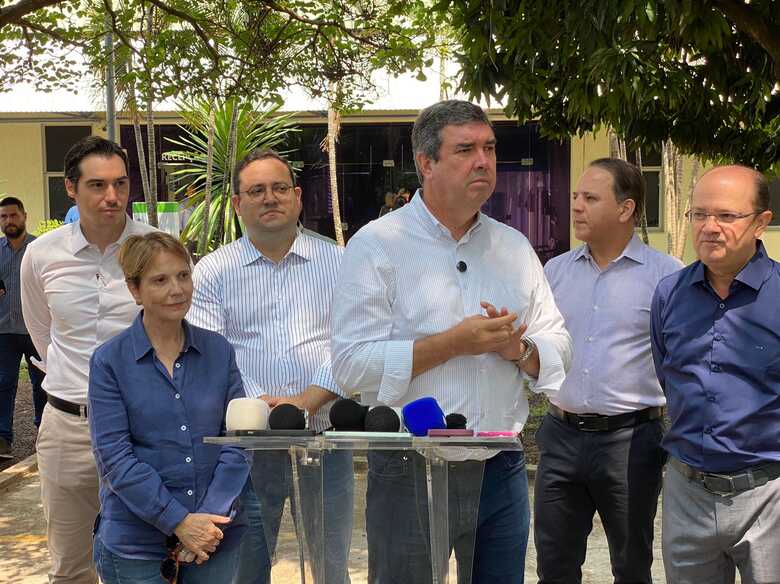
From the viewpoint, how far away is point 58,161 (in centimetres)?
2142

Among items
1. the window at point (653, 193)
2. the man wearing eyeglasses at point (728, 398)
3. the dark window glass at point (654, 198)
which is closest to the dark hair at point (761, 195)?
the man wearing eyeglasses at point (728, 398)

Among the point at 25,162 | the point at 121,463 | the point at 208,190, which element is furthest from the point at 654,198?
the point at 121,463

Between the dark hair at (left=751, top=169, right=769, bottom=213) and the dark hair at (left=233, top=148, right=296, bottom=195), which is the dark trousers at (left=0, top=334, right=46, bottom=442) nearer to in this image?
the dark hair at (left=233, top=148, right=296, bottom=195)

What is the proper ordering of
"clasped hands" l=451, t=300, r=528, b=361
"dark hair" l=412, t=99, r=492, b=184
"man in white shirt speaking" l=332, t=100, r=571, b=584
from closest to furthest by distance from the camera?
"clasped hands" l=451, t=300, r=528, b=361 < "man in white shirt speaking" l=332, t=100, r=571, b=584 < "dark hair" l=412, t=99, r=492, b=184

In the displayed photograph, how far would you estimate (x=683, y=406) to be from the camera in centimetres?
375

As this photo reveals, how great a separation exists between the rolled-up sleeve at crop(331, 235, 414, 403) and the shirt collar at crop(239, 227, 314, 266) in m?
0.76

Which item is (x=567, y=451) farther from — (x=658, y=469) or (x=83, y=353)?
(x=83, y=353)

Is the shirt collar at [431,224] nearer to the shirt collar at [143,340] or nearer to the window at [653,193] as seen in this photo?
the shirt collar at [143,340]

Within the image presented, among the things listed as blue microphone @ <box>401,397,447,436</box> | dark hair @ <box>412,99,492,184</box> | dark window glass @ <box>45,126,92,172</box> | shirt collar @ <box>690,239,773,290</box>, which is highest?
dark window glass @ <box>45,126,92,172</box>

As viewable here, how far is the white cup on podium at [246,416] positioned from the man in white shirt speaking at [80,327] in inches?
65.6

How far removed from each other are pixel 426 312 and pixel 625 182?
1.68 metres

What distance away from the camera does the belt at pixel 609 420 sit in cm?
455

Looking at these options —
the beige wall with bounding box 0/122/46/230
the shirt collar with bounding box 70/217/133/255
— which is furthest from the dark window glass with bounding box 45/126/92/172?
the shirt collar with bounding box 70/217/133/255

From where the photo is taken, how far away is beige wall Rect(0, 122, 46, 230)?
21172 millimetres
